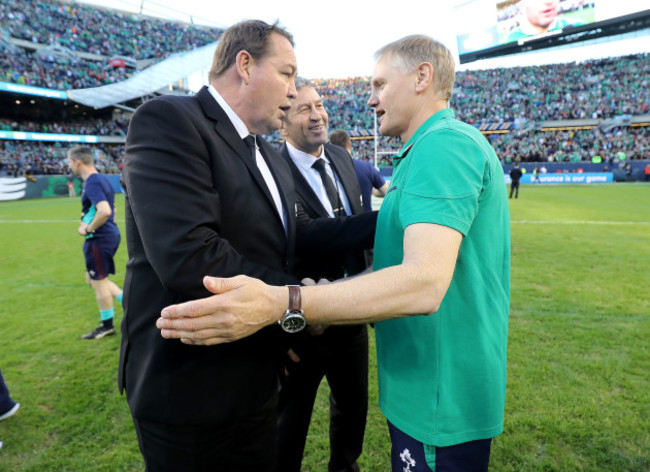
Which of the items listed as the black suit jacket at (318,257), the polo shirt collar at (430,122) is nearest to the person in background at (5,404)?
the black suit jacket at (318,257)

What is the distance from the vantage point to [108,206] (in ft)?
17.0

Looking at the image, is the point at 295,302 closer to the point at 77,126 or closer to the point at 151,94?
the point at 77,126

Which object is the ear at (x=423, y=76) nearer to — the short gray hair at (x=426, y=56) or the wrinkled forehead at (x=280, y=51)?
the short gray hair at (x=426, y=56)

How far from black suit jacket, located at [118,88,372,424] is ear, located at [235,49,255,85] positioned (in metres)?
0.17

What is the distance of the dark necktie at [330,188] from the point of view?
9.65ft

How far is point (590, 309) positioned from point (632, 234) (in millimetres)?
6767

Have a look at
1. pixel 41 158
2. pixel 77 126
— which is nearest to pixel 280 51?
pixel 41 158

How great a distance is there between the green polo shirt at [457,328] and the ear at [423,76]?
0.13 metres

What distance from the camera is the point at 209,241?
4.52 feet

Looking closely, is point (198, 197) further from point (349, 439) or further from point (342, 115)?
point (342, 115)

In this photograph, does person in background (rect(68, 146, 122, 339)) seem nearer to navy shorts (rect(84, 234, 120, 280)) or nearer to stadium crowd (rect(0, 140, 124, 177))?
navy shorts (rect(84, 234, 120, 280))

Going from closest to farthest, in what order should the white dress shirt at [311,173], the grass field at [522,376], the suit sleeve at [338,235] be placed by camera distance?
the suit sleeve at [338,235] < the white dress shirt at [311,173] < the grass field at [522,376]

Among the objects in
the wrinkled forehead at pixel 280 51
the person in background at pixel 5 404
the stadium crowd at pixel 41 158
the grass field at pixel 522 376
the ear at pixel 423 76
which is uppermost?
the stadium crowd at pixel 41 158

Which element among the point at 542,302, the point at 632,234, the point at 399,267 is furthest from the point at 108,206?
the point at 632,234
